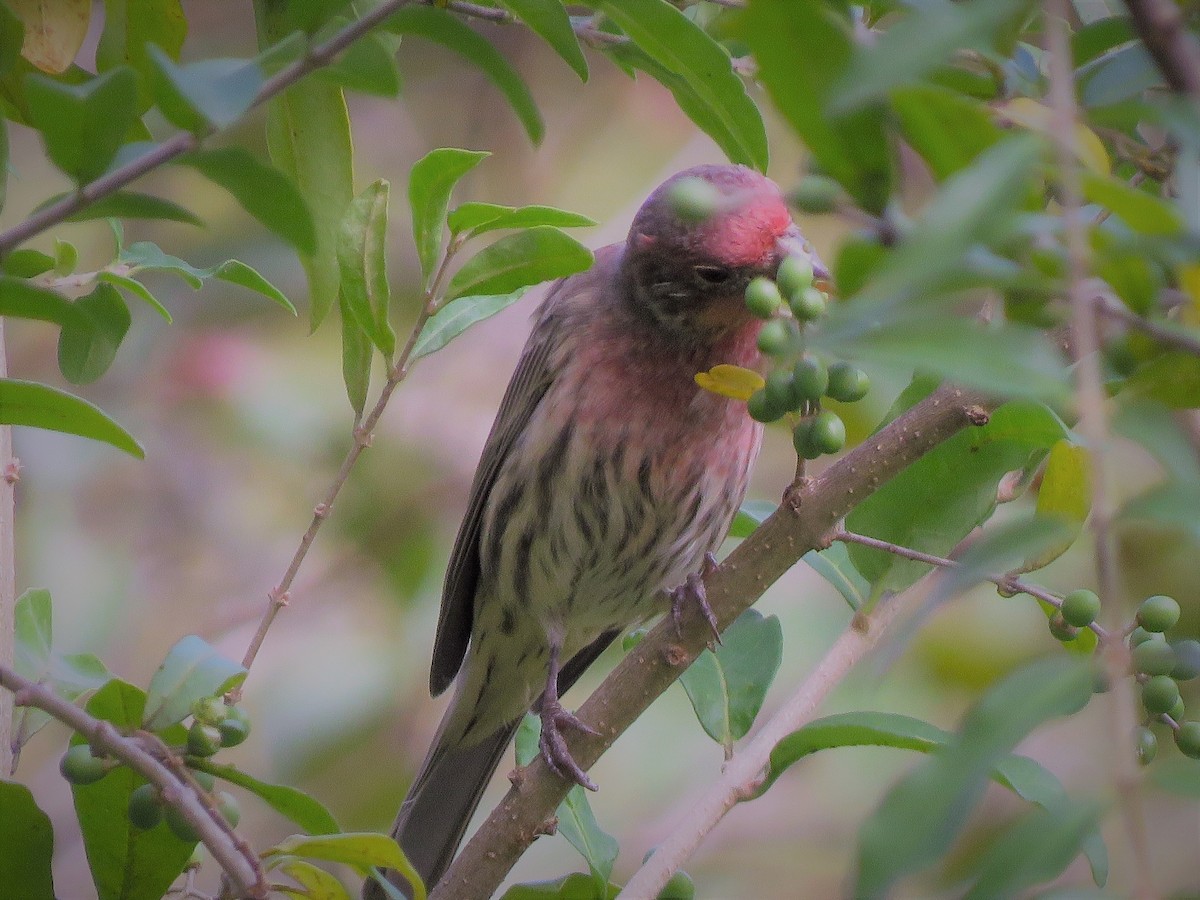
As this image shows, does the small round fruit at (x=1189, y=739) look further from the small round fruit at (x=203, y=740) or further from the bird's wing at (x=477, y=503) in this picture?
the bird's wing at (x=477, y=503)

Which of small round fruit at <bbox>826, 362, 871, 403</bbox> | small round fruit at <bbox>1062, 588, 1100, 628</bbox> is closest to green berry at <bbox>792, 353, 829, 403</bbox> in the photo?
small round fruit at <bbox>826, 362, 871, 403</bbox>

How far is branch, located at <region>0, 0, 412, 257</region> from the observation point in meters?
1.29

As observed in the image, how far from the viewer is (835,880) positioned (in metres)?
5.30

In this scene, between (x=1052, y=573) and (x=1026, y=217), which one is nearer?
(x=1026, y=217)

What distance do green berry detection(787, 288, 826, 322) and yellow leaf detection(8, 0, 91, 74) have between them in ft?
3.34

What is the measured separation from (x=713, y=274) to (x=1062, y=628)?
4.35 ft

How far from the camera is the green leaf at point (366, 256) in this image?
2.22 metres

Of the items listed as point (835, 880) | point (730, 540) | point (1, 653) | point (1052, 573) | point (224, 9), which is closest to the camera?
point (1, 653)

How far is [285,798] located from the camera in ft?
5.64

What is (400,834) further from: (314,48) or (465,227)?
(314,48)

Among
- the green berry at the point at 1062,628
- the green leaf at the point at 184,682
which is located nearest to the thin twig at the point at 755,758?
the green berry at the point at 1062,628

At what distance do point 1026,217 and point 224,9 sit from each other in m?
6.53

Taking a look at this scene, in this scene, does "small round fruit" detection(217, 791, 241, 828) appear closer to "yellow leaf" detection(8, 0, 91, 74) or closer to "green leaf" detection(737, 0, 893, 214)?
"yellow leaf" detection(8, 0, 91, 74)

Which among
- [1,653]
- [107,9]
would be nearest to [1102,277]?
[107,9]
